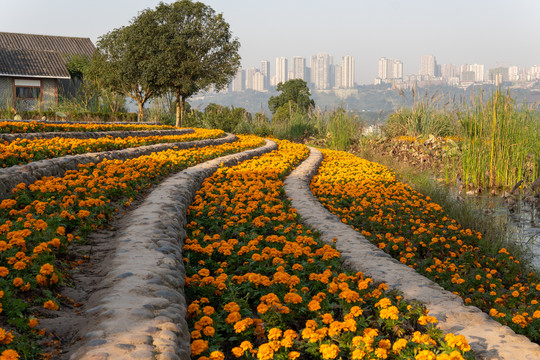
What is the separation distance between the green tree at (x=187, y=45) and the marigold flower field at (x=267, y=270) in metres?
15.8

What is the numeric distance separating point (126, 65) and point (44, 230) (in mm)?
22444

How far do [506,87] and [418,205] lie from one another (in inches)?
171

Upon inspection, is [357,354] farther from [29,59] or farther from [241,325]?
[29,59]

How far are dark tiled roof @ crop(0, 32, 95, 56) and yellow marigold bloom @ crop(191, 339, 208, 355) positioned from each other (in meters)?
37.0

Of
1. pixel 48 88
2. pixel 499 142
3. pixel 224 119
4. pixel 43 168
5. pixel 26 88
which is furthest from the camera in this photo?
pixel 48 88

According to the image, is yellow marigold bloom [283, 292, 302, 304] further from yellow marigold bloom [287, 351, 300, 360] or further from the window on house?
the window on house

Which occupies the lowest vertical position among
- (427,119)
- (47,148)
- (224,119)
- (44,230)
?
(44,230)

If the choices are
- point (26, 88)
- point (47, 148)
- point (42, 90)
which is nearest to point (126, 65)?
point (42, 90)

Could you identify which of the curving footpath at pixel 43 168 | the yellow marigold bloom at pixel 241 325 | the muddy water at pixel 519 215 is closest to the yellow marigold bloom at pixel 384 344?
the yellow marigold bloom at pixel 241 325

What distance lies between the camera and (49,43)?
120 ft

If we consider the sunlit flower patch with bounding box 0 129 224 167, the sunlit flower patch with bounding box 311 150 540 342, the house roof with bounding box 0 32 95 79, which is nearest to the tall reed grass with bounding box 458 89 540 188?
the sunlit flower patch with bounding box 311 150 540 342

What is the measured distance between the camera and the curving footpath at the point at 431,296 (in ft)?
9.68

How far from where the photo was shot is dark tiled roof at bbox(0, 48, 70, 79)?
28.8m

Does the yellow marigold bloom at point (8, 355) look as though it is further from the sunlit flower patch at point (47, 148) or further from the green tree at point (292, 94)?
the green tree at point (292, 94)
